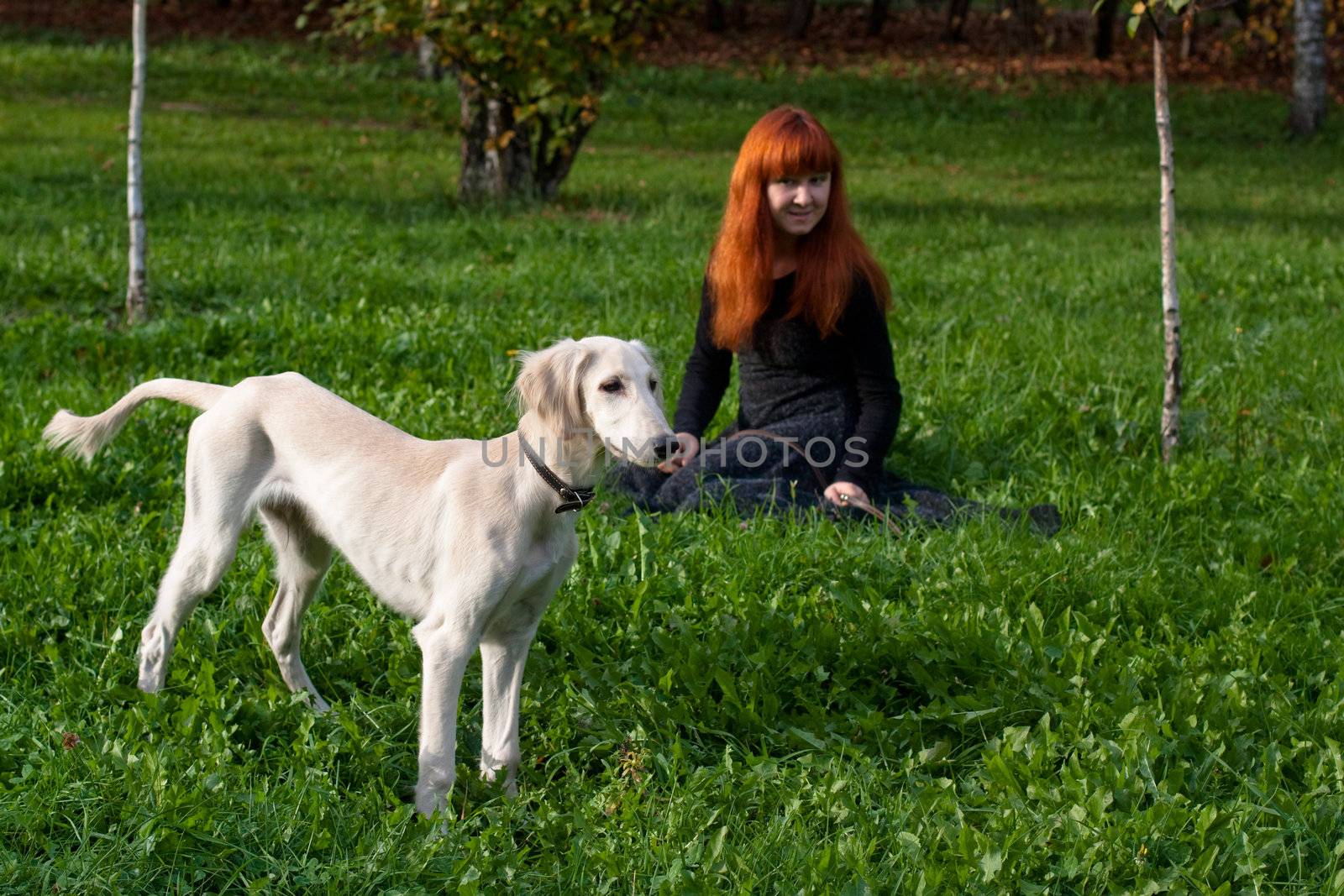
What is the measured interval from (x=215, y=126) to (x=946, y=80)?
15137 millimetres

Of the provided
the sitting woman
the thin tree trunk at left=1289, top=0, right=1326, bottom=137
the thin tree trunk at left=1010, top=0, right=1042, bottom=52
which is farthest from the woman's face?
the thin tree trunk at left=1010, top=0, right=1042, bottom=52

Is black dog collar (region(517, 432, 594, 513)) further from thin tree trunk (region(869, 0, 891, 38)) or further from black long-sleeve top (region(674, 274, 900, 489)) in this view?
thin tree trunk (region(869, 0, 891, 38))

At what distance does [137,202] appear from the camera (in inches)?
277

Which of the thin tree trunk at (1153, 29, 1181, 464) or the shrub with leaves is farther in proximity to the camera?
the shrub with leaves

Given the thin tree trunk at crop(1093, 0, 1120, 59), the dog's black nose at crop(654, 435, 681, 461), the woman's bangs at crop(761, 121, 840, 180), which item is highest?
the thin tree trunk at crop(1093, 0, 1120, 59)

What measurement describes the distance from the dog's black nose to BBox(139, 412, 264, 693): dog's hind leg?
131cm

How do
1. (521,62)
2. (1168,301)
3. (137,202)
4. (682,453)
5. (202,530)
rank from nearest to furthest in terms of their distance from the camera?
(202,530)
(682,453)
(1168,301)
(137,202)
(521,62)

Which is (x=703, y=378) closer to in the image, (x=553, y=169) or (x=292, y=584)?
(x=292, y=584)

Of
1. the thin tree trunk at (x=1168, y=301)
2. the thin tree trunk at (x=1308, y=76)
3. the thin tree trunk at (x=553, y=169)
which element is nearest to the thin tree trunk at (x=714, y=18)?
the thin tree trunk at (x=1308, y=76)

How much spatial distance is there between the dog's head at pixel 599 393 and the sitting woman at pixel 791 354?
159 cm

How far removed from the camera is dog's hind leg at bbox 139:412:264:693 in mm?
3371

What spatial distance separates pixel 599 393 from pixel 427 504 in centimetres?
61

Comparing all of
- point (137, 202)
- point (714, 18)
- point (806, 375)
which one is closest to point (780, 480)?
point (806, 375)

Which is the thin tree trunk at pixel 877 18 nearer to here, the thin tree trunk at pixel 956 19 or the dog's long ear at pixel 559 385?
the thin tree trunk at pixel 956 19
